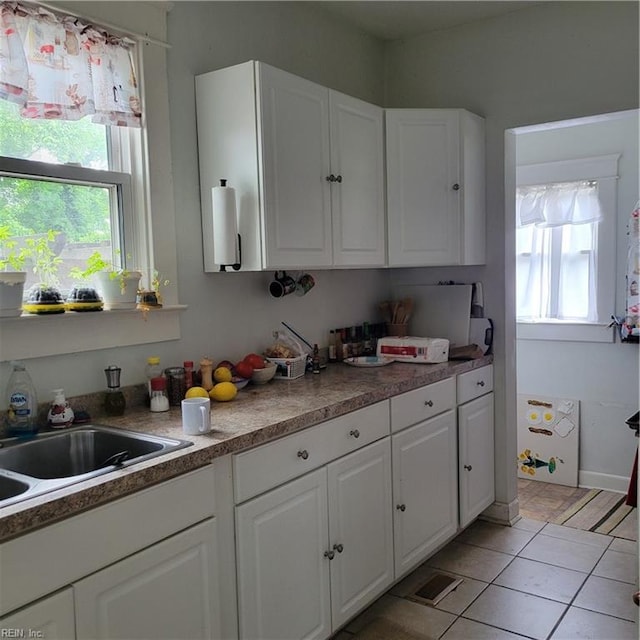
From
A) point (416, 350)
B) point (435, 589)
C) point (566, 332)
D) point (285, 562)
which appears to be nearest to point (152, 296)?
point (285, 562)

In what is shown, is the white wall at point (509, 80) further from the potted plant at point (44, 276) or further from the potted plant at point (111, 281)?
the potted plant at point (44, 276)

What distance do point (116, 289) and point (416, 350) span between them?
4.89 ft

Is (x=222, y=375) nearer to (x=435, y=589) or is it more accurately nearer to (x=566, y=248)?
(x=435, y=589)

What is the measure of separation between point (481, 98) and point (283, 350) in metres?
1.71

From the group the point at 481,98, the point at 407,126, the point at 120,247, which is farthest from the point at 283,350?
the point at 481,98

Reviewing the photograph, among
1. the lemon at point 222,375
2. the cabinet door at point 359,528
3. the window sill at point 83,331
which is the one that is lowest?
the cabinet door at point 359,528

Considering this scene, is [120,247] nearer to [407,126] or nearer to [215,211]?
[215,211]

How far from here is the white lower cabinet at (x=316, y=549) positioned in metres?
1.83

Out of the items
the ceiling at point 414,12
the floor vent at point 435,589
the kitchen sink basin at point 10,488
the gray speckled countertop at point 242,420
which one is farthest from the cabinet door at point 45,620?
the ceiling at point 414,12

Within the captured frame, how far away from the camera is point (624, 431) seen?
3725 millimetres

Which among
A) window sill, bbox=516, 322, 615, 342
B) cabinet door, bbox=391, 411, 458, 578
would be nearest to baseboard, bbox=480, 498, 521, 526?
cabinet door, bbox=391, 411, 458, 578

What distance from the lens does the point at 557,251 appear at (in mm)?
3998

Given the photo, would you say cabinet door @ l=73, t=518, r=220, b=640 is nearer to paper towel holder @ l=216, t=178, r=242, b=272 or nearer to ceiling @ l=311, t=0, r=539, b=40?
paper towel holder @ l=216, t=178, r=242, b=272

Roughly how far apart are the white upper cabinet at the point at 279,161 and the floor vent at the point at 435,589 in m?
1.42
